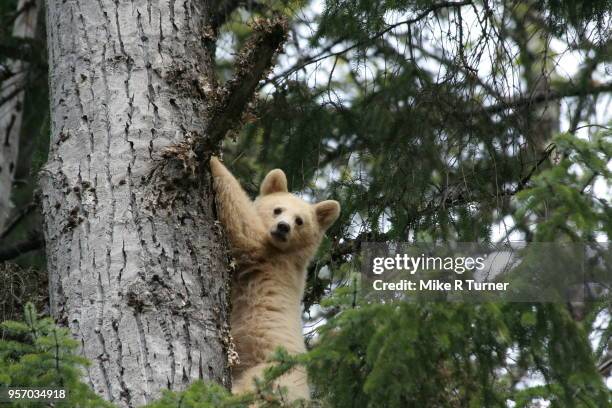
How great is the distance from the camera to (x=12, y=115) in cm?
1141

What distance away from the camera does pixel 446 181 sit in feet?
20.0

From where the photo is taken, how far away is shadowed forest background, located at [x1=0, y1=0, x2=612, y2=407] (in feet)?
12.7

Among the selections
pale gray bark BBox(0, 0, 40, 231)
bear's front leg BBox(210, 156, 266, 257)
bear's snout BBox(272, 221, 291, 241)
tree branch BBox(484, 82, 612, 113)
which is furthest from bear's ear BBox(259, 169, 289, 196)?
pale gray bark BBox(0, 0, 40, 231)

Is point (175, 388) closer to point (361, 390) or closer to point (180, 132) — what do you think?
point (361, 390)

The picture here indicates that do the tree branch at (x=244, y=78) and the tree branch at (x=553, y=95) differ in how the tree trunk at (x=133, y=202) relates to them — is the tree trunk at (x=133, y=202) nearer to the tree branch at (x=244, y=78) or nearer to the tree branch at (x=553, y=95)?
the tree branch at (x=244, y=78)

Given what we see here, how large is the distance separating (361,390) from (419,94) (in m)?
3.09

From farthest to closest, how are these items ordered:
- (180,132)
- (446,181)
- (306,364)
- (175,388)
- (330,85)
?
(330,85) → (446,181) → (180,132) → (175,388) → (306,364)

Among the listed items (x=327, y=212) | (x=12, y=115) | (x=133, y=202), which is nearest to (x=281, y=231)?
(x=327, y=212)

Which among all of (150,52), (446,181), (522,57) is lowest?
(446,181)

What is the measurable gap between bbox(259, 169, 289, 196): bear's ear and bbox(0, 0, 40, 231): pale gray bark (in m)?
4.19

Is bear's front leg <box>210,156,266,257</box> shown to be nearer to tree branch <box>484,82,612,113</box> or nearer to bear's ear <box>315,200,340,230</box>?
bear's ear <box>315,200,340,230</box>

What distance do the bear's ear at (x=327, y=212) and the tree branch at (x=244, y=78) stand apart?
2360 millimetres

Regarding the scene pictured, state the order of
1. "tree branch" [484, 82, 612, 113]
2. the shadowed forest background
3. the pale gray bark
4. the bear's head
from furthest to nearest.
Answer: the pale gray bark → the bear's head → "tree branch" [484, 82, 612, 113] → the shadowed forest background

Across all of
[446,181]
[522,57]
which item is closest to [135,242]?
[446,181]
